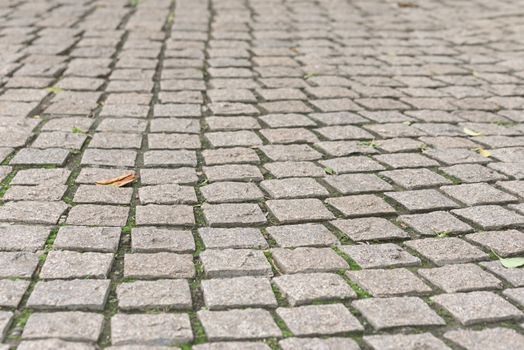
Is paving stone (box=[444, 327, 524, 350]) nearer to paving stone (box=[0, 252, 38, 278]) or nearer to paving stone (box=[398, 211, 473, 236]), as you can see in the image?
paving stone (box=[398, 211, 473, 236])

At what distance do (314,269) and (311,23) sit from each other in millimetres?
4343

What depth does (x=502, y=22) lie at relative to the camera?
6.97 m

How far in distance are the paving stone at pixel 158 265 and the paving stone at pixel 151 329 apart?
0.91ft

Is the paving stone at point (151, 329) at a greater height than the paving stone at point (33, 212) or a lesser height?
greater

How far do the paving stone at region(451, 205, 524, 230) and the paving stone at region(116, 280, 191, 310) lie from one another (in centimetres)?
136

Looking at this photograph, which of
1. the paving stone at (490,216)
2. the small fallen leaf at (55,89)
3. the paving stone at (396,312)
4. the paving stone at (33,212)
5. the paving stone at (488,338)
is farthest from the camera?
the small fallen leaf at (55,89)

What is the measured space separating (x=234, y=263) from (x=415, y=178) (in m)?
1.26

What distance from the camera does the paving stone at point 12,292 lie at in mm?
2525

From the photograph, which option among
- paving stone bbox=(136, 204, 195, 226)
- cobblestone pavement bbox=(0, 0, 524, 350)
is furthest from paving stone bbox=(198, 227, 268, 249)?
paving stone bbox=(136, 204, 195, 226)

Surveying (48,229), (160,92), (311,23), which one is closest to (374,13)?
(311,23)

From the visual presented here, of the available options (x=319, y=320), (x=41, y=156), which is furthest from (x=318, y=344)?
(x=41, y=156)

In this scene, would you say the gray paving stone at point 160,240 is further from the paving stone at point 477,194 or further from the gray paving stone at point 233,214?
the paving stone at point 477,194

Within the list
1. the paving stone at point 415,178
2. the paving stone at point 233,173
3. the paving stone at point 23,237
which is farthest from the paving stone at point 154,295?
the paving stone at point 415,178

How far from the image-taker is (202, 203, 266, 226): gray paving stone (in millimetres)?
3209
